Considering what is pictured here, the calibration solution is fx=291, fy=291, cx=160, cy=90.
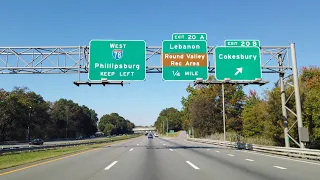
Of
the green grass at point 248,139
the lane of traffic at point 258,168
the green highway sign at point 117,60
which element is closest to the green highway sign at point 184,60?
the green highway sign at point 117,60

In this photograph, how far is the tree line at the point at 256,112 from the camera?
32.4m

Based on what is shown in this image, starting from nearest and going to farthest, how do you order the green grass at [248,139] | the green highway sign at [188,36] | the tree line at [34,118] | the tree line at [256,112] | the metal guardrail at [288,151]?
1. the metal guardrail at [288,151]
2. the green highway sign at [188,36]
3. the tree line at [256,112]
4. the green grass at [248,139]
5. the tree line at [34,118]

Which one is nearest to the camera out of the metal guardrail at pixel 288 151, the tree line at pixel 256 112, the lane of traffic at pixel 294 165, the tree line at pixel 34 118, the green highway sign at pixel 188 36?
the lane of traffic at pixel 294 165

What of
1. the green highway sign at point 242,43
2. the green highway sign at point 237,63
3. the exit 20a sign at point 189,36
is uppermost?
the exit 20a sign at point 189,36

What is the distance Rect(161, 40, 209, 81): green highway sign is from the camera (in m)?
22.4

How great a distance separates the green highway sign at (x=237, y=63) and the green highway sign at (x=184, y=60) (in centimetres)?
108

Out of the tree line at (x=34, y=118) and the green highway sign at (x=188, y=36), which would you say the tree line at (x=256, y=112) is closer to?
the green highway sign at (x=188, y=36)

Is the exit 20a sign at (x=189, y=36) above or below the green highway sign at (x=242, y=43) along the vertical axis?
above

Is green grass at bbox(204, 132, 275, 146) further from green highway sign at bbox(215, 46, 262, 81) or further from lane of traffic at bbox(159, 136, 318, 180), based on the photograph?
lane of traffic at bbox(159, 136, 318, 180)

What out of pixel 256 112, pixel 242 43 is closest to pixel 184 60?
pixel 242 43

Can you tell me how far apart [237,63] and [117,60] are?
9332 mm

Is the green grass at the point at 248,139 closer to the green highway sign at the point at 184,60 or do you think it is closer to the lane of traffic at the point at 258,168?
the green highway sign at the point at 184,60

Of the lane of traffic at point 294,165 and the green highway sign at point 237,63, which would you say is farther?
the green highway sign at point 237,63

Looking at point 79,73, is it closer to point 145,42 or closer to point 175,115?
point 145,42
